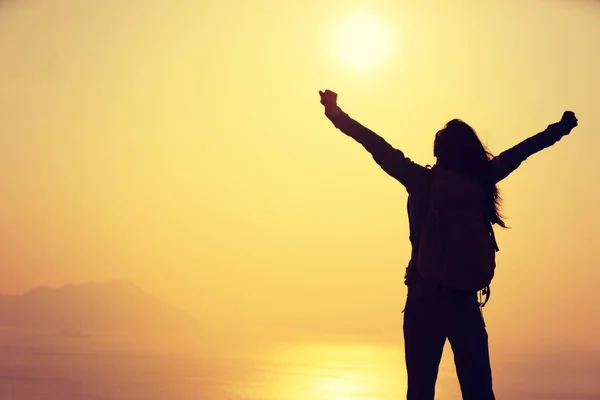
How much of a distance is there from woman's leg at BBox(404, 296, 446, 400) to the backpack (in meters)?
0.15

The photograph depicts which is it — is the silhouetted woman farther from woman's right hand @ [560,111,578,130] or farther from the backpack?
woman's right hand @ [560,111,578,130]

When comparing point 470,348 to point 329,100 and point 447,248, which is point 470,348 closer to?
point 447,248

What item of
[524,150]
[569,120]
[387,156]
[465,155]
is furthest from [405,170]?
[569,120]

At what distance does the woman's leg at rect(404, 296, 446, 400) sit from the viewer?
388 cm

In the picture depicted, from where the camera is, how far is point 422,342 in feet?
12.8

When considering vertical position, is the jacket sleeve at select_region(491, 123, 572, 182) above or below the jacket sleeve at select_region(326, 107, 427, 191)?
above

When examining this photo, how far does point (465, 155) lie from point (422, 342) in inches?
41.0

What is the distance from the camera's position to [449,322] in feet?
12.7

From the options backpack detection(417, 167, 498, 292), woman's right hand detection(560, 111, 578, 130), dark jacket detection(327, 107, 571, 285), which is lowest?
backpack detection(417, 167, 498, 292)

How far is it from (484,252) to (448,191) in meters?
0.37

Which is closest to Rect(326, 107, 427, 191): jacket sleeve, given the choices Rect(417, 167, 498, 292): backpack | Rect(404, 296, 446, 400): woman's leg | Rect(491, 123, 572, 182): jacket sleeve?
Rect(417, 167, 498, 292): backpack

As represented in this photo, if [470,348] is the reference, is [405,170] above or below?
above

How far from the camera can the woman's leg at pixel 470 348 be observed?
3809 mm

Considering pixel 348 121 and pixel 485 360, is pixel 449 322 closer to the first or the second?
pixel 485 360
